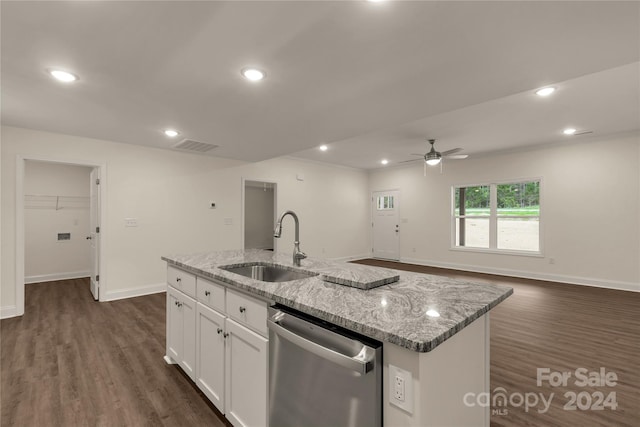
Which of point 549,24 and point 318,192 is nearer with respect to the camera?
point 549,24

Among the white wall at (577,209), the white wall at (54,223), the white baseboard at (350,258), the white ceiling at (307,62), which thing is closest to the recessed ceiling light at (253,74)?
the white ceiling at (307,62)

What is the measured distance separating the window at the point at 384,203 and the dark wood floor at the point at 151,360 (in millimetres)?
4159

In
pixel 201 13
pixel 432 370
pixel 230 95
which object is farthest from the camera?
pixel 230 95

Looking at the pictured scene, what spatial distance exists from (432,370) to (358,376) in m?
0.25

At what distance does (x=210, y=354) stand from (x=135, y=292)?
11.4ft

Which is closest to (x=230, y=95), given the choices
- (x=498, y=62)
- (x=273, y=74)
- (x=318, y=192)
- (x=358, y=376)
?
(x=273, y=74)

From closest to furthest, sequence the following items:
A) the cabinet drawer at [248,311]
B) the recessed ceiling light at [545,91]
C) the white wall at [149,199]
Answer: the cabinet drawer at [248,311], the recessed ceiling light at [545,91], the white wall at [149,199]

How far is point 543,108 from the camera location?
3623mm

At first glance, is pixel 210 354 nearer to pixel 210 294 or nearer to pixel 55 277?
pixel 210 294

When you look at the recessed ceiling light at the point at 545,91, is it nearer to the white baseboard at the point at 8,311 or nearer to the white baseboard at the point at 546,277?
the white baseboard at the point at 546,277

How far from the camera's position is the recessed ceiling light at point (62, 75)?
228 centimetres

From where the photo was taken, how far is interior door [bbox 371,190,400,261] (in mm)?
A: 7906

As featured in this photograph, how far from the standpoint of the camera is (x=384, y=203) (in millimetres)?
8242

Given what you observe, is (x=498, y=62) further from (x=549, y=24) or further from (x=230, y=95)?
(x=230, y=95)
